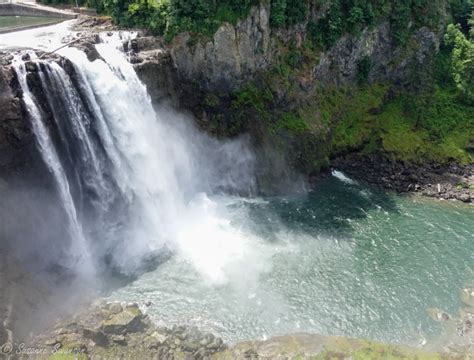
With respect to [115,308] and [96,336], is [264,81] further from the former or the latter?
[96,336]

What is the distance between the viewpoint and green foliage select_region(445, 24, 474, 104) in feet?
139

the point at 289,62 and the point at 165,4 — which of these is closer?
the point at 165,4

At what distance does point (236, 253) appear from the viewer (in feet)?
86.2

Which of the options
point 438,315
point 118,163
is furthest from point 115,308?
point 438,315

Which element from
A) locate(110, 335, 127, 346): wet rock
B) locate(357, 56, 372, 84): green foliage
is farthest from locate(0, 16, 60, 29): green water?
locate(357, 56, 372, 84): green foliage

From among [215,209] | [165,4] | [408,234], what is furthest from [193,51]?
[408,234]

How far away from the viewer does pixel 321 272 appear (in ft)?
82.8

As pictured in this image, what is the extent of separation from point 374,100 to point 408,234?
1622cm

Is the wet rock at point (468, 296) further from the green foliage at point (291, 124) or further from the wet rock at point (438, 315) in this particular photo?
the green foliage at point (291, 124)

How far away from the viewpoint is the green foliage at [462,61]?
42.5m

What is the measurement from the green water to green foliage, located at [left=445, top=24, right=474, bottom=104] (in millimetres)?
40615

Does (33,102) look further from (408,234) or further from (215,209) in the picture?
(408,234)

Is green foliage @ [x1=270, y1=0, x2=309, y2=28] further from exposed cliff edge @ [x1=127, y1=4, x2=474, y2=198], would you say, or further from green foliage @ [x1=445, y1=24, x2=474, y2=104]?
green foliage @ [x1=445, y1=24, x2=474, y2=104]

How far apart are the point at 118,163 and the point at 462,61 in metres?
38.4
